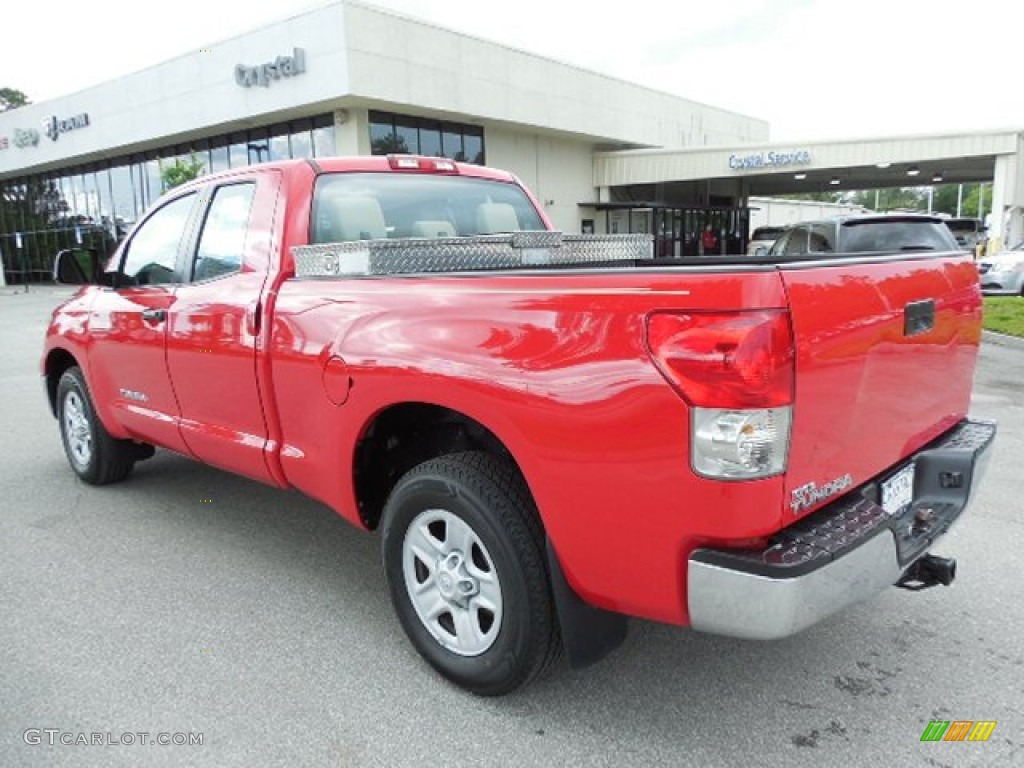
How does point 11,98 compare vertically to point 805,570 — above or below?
above

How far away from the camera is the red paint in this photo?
A: 6.50 ft

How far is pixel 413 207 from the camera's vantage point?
156 inches

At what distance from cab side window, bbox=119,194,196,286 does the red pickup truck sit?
183 mm

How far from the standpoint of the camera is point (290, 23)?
20.9 metres

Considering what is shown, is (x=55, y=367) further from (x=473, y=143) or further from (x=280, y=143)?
(x=473, y=143)

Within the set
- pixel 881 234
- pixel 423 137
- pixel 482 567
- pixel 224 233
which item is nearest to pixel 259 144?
pixel 423 137

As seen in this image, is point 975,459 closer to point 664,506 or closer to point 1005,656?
point 1005,656

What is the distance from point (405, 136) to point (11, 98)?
54715mm

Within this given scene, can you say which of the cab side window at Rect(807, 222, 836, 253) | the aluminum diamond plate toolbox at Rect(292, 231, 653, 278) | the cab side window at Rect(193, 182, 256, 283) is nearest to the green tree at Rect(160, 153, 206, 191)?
the cab side window at Rect(807, 222, 836, 253)

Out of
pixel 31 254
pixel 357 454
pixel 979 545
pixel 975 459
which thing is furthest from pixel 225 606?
pixel 31 254

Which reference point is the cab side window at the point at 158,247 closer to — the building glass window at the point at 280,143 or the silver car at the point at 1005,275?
the silver car at the point at 1005,275

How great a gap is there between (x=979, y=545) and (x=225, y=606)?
144 inches

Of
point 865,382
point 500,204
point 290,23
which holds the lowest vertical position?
point 865,382

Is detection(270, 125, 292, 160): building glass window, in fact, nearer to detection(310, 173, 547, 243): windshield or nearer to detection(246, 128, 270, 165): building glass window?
detection(246, 128, 270, 165): building glass window
